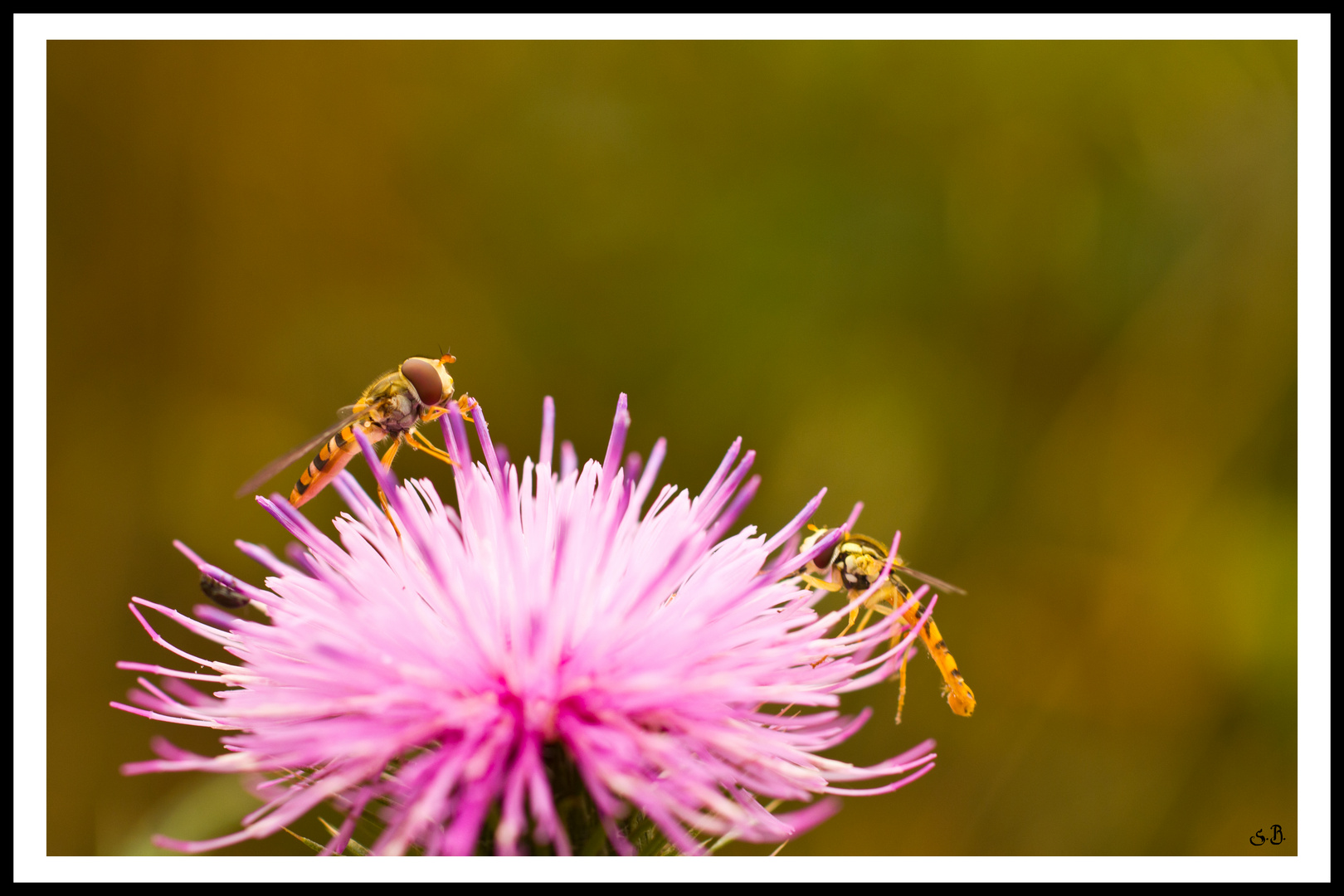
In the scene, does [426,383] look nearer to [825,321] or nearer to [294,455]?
[294,455]

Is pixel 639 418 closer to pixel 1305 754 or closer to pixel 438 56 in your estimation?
pixel 438 56

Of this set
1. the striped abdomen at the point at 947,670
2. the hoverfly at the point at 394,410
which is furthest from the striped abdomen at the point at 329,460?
the striped abdomen at the point at 947,670

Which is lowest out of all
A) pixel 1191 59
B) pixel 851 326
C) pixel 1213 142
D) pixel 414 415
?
pixel 414 415

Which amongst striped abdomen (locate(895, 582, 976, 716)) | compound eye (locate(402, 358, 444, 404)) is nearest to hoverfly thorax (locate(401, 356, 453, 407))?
compound eye (locate(402, 358, 444, 404))

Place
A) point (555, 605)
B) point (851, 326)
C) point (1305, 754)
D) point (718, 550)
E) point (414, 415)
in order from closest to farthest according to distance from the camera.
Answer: point (555, 605) < point (718, 550) < point (414, 415) < point (1305, 754) < point (851, 326)

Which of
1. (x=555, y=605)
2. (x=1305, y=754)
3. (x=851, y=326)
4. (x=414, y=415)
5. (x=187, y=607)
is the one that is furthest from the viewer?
(x=851, y=326)

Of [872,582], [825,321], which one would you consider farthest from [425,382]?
[825,321]

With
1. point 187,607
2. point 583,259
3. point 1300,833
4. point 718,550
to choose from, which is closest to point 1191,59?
point 583,259
